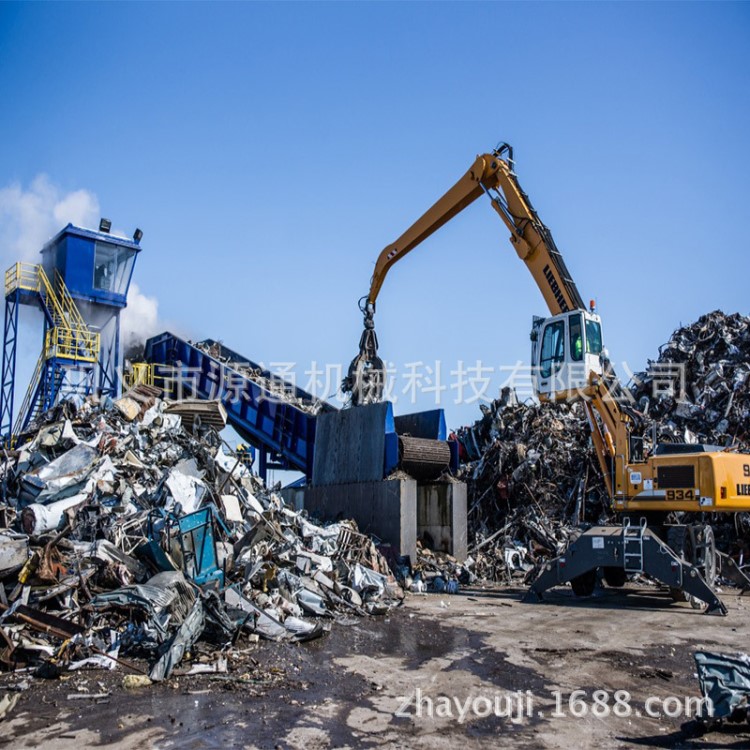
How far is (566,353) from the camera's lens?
1170 cm

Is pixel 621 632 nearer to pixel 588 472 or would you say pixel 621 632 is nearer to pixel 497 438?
pixel 588 472

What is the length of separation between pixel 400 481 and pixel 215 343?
34.1 ft

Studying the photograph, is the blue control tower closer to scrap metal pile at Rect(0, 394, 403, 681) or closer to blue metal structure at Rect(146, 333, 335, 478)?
blue metal structure at Rect(146, 333, 335, 478)

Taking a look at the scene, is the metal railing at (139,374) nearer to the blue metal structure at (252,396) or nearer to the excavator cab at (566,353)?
the blue metal structure at (252,396)

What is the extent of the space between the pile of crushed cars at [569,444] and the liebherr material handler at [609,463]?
246 cm

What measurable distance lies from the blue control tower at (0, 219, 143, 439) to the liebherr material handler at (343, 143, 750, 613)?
10773mm

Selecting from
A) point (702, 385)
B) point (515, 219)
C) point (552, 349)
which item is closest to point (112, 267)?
point (515, 219)

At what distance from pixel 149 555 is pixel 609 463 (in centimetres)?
818

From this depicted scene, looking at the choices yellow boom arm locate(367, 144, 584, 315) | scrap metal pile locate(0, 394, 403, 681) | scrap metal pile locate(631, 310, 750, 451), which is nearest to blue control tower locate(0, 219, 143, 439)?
scrap metal pile locate(0, 394, 403, 681)

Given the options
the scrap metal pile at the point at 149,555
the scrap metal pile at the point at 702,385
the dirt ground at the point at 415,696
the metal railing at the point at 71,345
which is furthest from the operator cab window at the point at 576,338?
the metal railing at the point at 71,345

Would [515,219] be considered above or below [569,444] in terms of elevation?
above

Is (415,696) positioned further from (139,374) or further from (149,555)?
(139,374)

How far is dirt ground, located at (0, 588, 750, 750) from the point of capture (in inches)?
182

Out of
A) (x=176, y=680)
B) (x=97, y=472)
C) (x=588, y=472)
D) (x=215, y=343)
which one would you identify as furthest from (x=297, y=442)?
(x=176, y=680)
